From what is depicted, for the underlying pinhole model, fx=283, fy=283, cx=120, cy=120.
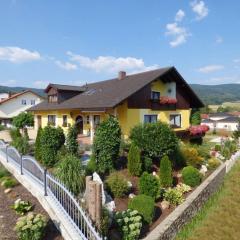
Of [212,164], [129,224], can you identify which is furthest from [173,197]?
[212,164]

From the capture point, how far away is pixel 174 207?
11.7 m

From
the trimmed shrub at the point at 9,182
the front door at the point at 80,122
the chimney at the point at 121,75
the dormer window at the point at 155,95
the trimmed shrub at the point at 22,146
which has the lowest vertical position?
the trimmed shrub at the point at 9,182

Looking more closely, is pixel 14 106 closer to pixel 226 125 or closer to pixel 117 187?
pixel 117 187

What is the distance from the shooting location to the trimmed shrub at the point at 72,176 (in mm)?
10336

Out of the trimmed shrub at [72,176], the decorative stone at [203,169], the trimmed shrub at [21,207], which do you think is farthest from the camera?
the decorative stone at [203,169]

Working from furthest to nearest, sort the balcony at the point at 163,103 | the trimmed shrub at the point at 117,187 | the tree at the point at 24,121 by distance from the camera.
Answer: the tree at the point at 24,121 < the balcony at the point at 163,103 < the trimmed shrub at the point at 117,187

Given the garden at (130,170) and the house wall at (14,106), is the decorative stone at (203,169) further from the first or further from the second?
the house wall at (14,106)

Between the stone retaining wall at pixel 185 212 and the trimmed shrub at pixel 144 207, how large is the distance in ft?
1.58

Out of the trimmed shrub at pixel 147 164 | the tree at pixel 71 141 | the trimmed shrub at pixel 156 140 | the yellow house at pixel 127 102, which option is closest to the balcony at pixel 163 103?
the yellow house at pixel 127 102

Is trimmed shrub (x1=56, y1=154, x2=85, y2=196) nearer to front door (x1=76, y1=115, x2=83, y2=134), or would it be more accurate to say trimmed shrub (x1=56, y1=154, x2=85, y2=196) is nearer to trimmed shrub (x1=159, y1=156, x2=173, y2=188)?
trimmed shrub (x1=159, y1=156, x2=173, y2=188)

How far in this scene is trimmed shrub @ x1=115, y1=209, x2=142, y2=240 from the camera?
340 inches

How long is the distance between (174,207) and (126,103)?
38.6 feet

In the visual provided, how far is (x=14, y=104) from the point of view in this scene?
179ft

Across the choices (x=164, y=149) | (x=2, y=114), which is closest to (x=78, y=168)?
(x=164, y=149)
